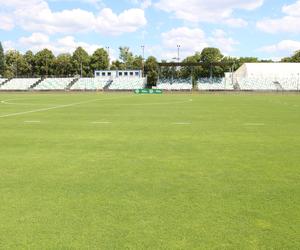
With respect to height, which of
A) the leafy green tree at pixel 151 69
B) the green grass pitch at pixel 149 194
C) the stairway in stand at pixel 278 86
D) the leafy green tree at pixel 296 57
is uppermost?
the leafy green tree at pixel 296 57

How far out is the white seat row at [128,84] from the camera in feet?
283

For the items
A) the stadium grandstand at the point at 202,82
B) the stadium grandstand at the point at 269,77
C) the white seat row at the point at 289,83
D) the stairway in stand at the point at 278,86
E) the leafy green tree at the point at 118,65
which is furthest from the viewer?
the leafy green tree at the point at 118,65

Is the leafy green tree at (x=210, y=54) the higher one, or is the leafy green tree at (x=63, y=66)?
the leafy green tree at (x=210, y=54)

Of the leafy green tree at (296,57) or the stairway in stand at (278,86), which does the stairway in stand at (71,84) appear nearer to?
the stairway in stand at (278,86)

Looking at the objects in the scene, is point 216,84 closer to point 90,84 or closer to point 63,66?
point 90,84

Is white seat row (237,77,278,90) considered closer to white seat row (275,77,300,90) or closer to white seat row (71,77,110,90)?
white seat row (275,77,300,90)

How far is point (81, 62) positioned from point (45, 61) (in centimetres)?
1086

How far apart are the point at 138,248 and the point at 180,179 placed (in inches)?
117

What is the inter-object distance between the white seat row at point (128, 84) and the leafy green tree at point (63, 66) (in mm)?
33252

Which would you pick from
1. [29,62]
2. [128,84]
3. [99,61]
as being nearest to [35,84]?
[128,84]

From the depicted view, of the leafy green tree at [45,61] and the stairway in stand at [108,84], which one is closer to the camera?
the stairway in stand at [108,84]

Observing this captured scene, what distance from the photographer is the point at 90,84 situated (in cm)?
8906

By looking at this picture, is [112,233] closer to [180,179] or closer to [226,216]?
[226,216]

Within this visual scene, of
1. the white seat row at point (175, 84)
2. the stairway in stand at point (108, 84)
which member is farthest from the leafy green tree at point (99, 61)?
the white seat row at point (175, 84)
